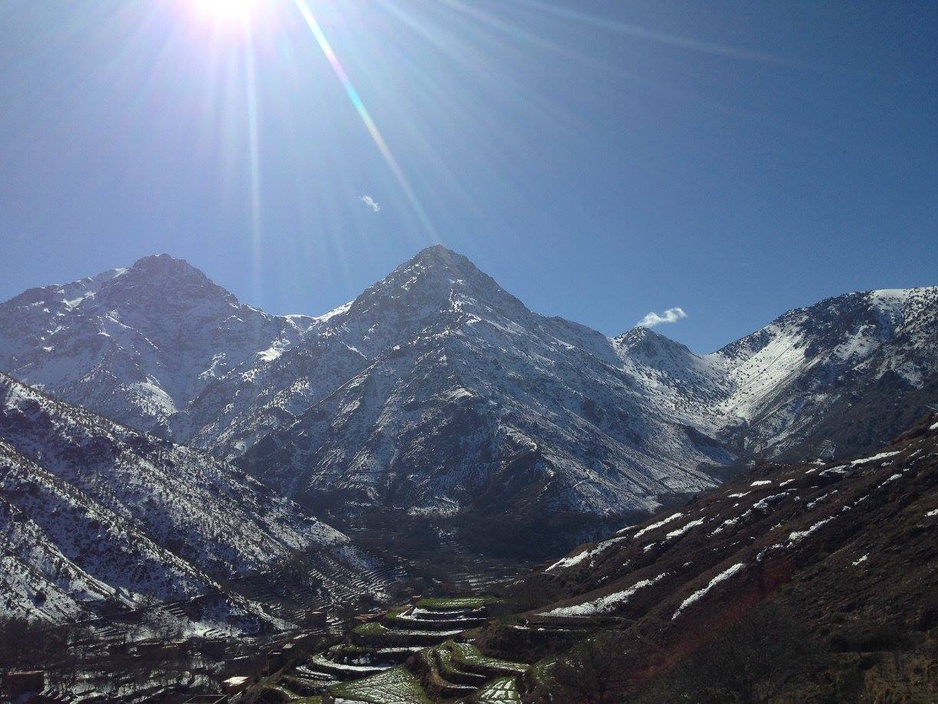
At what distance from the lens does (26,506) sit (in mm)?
169625

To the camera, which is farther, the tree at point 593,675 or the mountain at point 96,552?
the mountain at point 96,552

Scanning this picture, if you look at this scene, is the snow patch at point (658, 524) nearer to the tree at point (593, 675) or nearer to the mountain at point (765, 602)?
the mountain at point (765, 602)

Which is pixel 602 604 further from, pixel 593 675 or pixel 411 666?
pixel 593 675

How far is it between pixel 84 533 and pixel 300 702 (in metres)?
122

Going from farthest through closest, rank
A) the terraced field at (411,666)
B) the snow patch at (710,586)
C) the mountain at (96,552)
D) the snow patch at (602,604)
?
the mountain at (96,552) → the snow patch at (602,604) → the terraced field at (411,666) → the snow patch at (710,586)

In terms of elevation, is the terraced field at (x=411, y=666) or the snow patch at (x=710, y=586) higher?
the snow patch at (x=710, y=586)

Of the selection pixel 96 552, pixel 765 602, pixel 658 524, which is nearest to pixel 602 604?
pixel 765 602

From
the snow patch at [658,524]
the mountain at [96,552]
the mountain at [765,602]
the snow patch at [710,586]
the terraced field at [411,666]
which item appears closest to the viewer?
the mountain at [765,602]

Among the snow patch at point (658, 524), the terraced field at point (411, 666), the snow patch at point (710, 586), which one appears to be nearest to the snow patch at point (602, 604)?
the terraced field at point (411, 666)

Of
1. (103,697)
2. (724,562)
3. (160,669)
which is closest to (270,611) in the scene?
(160,669)

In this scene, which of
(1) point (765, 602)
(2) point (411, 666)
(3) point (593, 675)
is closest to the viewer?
(3) point (593, 675)

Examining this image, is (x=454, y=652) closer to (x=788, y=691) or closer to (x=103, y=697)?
(x=788, y=691)

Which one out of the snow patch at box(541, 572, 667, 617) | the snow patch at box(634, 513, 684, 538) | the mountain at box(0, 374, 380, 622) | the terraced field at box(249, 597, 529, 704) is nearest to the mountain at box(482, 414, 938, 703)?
the snow patch at box(541, 572, 667, 617)

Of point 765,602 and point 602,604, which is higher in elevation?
point 765,602
